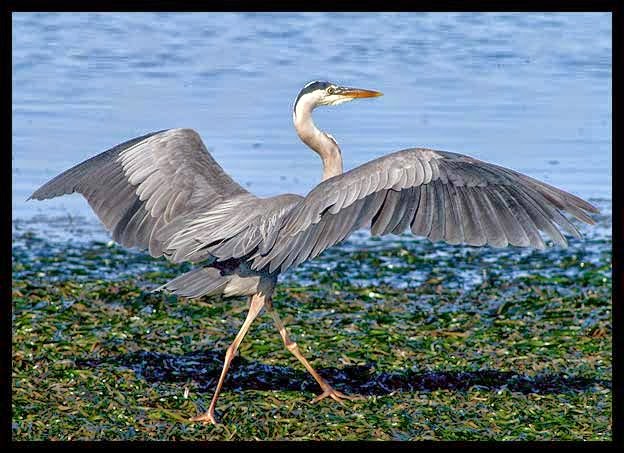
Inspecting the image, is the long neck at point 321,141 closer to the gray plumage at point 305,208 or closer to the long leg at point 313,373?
the gray plumage at point 305,208

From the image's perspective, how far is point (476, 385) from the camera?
568 cm

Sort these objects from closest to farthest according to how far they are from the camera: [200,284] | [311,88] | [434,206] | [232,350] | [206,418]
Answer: [434,206]
[206,418]
[200,284]
[232,350]
[311,88]

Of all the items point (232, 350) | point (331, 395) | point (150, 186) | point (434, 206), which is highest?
point (434, 206)

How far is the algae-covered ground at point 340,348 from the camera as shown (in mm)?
5262

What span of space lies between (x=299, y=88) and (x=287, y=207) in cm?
712

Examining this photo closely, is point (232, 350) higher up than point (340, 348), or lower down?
higher up

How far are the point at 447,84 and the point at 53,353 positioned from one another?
791 centimetres

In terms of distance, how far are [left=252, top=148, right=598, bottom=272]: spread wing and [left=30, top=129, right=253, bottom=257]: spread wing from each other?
998mm

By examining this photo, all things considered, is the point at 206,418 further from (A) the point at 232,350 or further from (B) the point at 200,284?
(B) the point at 200,284

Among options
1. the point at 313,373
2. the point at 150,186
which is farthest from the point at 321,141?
the point at 313,373

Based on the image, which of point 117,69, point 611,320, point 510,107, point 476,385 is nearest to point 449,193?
point 476,385

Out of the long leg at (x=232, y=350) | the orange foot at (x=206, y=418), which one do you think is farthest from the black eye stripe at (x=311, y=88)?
the orange foot at (x=206, y=418)

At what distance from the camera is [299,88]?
1248cm

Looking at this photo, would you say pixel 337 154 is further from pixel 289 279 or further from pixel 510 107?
pixel 510 107
